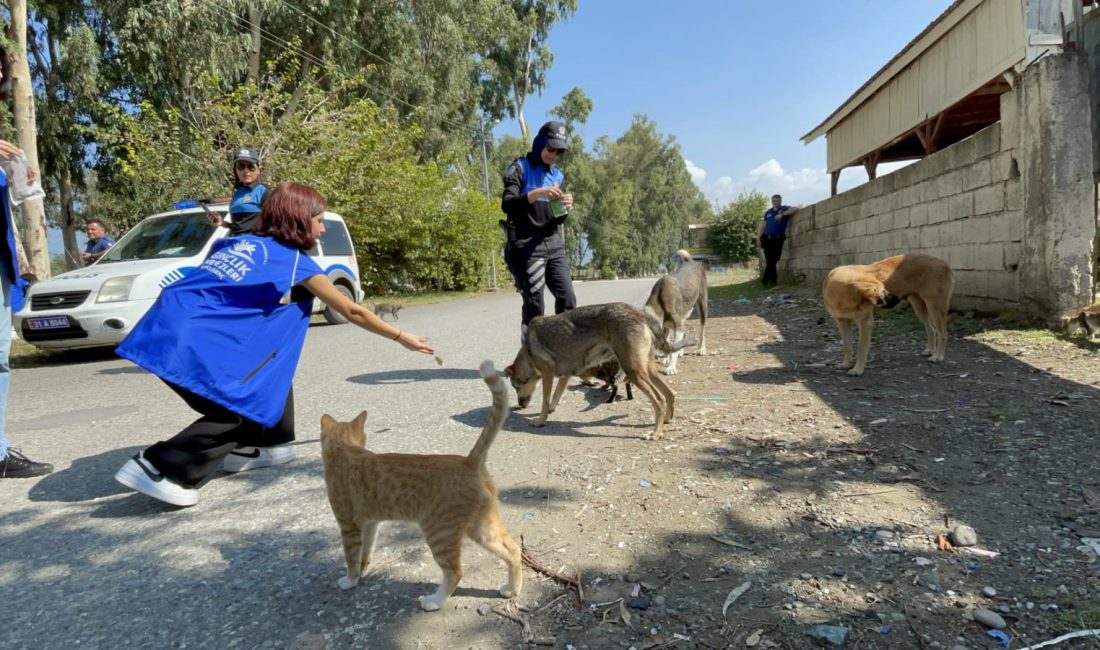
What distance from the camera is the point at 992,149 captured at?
6992 mm

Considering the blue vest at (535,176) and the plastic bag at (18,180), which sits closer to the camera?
the plastic bag at (18,180)

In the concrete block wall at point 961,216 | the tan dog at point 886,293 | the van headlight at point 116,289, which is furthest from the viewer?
the van headlight at point 116,289

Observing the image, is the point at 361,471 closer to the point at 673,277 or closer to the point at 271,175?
the point at 673,277

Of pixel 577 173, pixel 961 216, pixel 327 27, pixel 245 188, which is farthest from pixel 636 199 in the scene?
pixel 245 188

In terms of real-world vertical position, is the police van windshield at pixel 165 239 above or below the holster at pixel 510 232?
above

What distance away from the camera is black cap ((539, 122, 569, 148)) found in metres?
5.34

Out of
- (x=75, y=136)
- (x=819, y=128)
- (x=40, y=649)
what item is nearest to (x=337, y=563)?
(x=40, y=649)

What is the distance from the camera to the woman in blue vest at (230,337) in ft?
9.98

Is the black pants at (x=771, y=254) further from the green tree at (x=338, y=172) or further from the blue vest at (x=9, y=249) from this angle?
the blue vest at (x=9, y=249)

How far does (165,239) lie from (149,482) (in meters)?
7.73

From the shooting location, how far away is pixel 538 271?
18.2ft

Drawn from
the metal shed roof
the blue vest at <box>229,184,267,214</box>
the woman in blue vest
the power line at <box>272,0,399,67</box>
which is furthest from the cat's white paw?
the power line at <box>272,0,399,67</box>

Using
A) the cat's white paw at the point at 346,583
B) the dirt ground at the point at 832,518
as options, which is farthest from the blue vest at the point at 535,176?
the cat's white paw at the point at 346,583

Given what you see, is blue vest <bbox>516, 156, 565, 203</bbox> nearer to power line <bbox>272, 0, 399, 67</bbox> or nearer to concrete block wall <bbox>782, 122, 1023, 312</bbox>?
concrete block wall <bbox>782, 122, 1023, 312</bbox>
